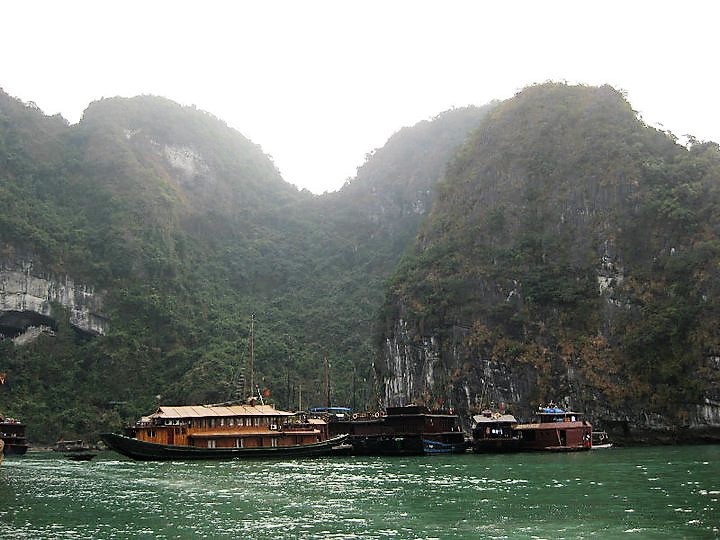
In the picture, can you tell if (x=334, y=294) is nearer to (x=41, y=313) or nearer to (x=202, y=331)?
(x=202, y=331)

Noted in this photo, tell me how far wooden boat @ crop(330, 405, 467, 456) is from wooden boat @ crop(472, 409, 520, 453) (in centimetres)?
148

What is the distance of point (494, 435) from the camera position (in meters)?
67.6

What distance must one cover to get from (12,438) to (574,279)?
189ft

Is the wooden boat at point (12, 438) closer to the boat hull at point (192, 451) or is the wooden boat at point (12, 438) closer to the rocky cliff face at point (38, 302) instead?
the boat hull at point (192, 451)

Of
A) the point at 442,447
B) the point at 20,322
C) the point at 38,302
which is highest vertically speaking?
the point at 38,302

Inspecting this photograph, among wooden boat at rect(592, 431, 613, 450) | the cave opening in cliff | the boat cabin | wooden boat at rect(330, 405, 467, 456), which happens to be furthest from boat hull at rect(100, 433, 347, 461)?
the cave opening in cliff

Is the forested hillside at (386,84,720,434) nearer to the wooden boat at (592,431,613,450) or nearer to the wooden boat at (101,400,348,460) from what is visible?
the wooden boat at (592,431,613,450)

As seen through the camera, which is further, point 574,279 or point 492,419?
point 574,279

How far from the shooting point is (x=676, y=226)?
276ft

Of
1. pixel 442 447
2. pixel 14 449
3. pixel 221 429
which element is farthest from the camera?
pixel 14 449

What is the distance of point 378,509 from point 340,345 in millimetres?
99568

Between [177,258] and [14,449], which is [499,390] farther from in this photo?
[177,258]

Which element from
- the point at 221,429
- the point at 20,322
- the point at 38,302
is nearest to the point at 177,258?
the point at 38,302

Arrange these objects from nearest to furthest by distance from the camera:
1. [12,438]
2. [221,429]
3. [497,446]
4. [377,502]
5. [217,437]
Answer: [377,502]
[217,437]
[221,429]
[497,446]
[12,438]
